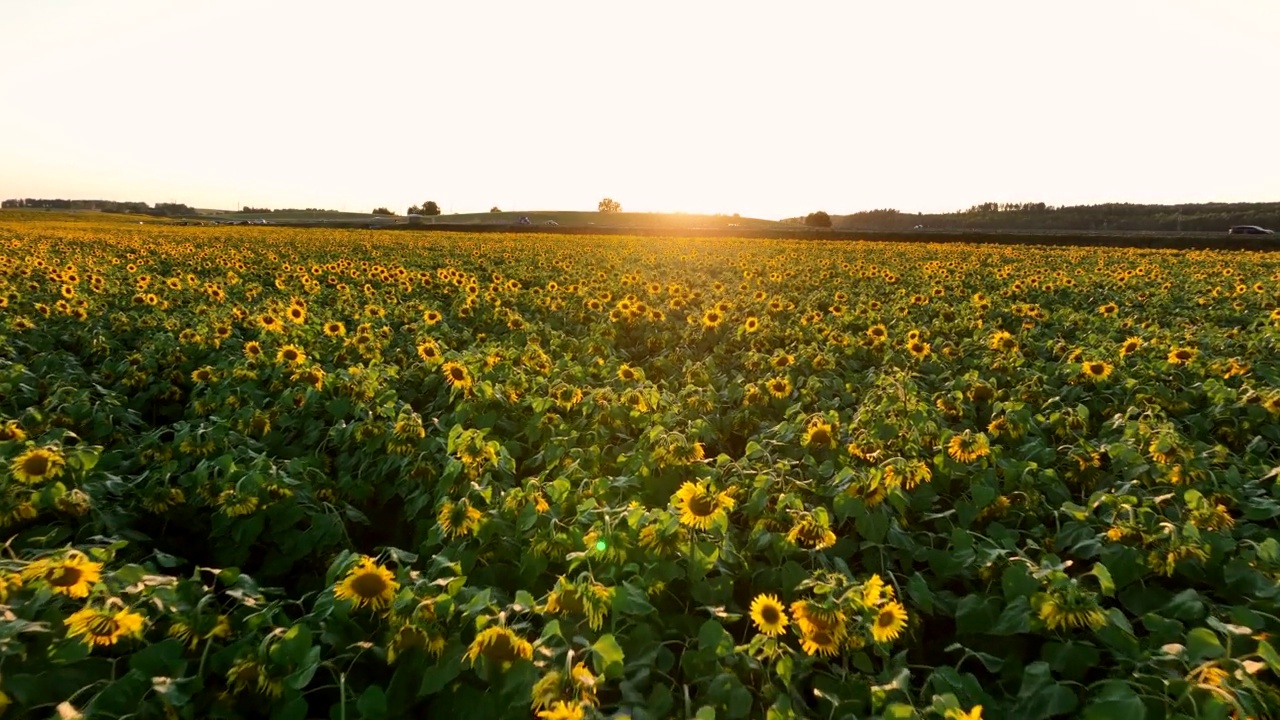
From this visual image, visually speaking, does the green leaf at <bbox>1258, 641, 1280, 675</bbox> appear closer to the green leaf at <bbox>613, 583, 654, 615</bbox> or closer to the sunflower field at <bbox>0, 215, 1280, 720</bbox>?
the sunflower field at <bbox>0, 215, 1280, 720</bbox>

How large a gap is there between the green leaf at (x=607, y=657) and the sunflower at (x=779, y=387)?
3400 millimetres

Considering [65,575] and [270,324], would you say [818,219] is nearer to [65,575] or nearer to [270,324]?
[270,324]

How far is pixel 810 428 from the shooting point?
12.7ft

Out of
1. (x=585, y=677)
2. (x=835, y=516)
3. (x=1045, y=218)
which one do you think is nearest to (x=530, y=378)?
(x=835, y=516)

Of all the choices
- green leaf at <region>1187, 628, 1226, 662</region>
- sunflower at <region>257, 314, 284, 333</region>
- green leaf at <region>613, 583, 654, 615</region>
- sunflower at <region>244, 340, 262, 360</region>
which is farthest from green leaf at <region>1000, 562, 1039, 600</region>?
sunflower at <region>257, 314, 284, 333</region>

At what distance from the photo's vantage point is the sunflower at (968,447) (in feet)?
11.2

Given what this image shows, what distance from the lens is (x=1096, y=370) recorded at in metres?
5.23

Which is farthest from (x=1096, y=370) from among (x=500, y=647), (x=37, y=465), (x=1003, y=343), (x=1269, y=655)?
(x=37, y=465)

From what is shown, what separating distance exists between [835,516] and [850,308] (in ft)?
22.8

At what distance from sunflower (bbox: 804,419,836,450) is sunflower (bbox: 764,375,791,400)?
1188 mm

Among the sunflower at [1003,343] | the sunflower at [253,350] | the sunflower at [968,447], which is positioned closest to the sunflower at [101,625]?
the sunflower at [968,447]

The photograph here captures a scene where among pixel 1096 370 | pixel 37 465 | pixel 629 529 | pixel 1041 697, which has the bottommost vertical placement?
pixel 1041 697

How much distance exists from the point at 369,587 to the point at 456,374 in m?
2.97

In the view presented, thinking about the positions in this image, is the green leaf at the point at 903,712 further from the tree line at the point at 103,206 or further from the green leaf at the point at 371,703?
the tree line at the point at 103,206
